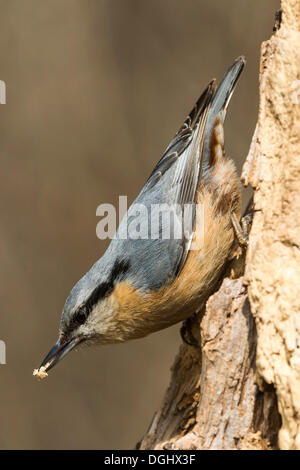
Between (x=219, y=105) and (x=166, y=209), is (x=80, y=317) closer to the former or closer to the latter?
(x=166, y=209)

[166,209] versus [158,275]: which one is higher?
[166,209]

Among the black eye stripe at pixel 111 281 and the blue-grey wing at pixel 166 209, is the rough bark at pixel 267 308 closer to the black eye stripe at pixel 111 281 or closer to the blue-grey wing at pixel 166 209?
the blue-grey wing at pixel 166 209

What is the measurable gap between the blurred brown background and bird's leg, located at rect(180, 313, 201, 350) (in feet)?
5.87

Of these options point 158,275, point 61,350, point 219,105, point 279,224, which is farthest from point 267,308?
point 219,105

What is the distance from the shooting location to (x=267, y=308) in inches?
97.2

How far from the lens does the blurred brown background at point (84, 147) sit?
17.0ft

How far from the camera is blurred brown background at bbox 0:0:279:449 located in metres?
5.18

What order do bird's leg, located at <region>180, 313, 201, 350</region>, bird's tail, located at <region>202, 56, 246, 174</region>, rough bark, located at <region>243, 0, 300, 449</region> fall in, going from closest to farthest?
rough bark, located at <region>243, 0, 300, 449</region> < bird's leg, located at <region>180, 313, 201, 350</region> < bird's tail, located at <region>202, 56, 246, 174</region>

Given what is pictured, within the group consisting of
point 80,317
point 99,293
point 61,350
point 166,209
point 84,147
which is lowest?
point 61,350

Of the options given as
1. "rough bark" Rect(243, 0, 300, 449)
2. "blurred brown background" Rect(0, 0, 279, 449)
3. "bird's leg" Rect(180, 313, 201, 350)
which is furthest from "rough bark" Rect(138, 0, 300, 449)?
"blurred brown background" Rect(0, 0, 279, 449)

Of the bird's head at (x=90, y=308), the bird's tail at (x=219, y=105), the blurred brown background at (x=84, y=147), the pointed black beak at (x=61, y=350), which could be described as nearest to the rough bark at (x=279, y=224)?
the bird's tail at (x=219, y=105)

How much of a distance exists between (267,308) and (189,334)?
117cm

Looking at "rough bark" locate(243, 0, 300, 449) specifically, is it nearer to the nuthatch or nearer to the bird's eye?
the nuthatch

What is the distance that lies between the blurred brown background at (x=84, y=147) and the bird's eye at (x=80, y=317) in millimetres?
2039
